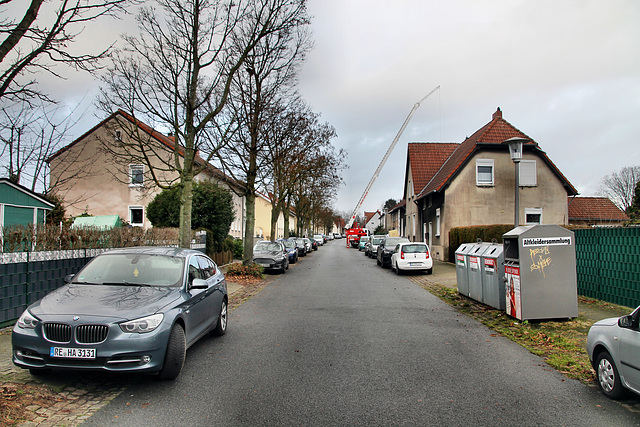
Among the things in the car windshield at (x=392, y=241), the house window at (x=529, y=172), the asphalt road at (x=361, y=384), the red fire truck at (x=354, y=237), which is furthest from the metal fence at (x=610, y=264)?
the red fire truck at (x=354, y=237)

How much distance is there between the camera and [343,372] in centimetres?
552

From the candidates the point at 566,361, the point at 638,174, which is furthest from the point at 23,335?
the point at 638,174

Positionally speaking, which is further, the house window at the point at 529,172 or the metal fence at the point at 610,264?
the house window at the point at 529,172

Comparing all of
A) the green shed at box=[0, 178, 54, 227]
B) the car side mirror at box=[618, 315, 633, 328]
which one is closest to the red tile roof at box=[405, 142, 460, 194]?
the green shed at box=[0, 178, 54, 227]

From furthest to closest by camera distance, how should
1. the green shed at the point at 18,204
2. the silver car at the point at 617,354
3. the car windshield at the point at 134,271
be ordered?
the green shed at the point at 18,204, the car windshield at the point at 134,271, the silver car at the point at 617,354

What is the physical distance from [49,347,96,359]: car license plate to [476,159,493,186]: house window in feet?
80.9

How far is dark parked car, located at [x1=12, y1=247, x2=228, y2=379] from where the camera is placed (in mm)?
4703

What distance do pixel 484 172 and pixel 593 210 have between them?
1345cm

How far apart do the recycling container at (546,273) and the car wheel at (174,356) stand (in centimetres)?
628

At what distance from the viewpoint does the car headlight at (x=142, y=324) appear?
189 inches

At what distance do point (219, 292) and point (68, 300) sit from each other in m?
2.59

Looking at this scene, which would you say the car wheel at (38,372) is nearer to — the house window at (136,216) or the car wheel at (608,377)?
→ the car wheel at (608,377)

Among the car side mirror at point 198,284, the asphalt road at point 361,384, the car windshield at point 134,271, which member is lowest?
the asphalt road at point 361,384

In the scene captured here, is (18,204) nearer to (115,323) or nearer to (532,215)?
(115,323)
